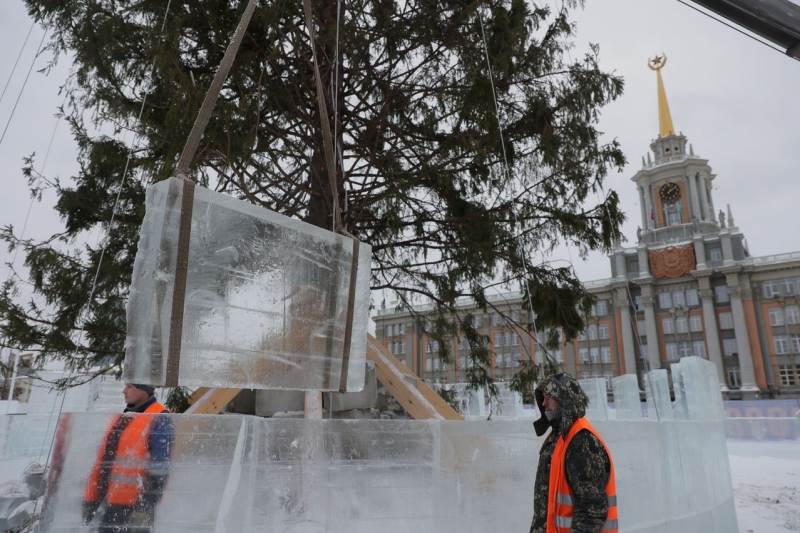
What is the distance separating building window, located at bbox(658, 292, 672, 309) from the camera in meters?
43.7

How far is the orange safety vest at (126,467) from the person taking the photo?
2.14 metres

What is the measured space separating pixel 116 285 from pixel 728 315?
46.6 m

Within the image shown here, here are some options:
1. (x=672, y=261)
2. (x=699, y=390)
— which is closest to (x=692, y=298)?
(x=672, y=261)

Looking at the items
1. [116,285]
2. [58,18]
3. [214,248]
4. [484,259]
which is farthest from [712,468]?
[58,18]

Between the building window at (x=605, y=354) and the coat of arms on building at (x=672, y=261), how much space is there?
793cm

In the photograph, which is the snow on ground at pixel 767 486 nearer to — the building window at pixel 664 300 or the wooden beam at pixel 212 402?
the wooden beam at pixel 212 402

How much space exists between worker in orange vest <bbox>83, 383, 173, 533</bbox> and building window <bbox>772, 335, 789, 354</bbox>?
156ft

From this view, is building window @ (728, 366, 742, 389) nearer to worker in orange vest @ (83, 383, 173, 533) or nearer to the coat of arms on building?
the coat of arms on building

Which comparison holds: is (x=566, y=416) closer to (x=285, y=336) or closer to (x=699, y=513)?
(x=285, y=336)

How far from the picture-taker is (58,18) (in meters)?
5.07

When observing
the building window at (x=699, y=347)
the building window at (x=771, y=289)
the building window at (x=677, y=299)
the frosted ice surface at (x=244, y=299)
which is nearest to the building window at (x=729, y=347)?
the building window at (x=699, y=347)

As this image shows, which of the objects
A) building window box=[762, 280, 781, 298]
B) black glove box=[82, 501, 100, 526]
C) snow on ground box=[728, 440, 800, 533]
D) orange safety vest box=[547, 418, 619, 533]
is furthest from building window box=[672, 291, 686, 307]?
black glove box=[82, 501, 100, 526]

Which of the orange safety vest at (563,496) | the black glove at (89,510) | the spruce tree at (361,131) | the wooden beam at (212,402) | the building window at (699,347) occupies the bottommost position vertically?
the black glove at (89,510)

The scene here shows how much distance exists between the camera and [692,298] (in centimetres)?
4284
